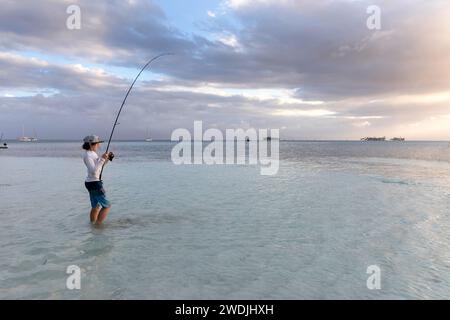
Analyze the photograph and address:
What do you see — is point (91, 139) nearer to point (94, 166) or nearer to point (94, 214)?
point (94, 166)

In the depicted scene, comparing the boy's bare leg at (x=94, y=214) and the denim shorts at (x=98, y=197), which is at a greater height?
the denim shorts at (x=98, y=197)

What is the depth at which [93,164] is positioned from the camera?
8812mm

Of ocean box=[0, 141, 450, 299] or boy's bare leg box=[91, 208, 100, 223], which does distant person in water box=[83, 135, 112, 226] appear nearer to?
boy's bare leg box=[91, 208, 100, 223]

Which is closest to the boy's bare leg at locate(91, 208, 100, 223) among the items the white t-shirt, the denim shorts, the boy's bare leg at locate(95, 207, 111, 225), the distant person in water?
the boy's bare leg at locate(95, 207, 111, 225)

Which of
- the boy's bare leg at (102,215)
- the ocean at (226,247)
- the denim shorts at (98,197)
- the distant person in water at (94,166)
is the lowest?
the ocean at (226,247)

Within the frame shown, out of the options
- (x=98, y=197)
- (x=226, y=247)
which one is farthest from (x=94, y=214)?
(x=226, y=247)

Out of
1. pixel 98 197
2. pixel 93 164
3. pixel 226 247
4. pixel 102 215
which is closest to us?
pixel 226 247

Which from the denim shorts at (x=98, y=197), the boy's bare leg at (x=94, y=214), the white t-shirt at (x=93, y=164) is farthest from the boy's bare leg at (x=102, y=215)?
the white t-shirt at (x=93, y=164)

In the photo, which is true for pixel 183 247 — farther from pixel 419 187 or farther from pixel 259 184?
pixel 419 187

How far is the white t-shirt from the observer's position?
8.78 m

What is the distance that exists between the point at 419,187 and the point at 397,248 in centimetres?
1253

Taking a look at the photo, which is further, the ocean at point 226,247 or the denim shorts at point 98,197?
the denim shorts at point 98,197

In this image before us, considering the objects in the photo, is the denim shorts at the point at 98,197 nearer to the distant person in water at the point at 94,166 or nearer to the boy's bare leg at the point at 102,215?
the distant person in water at the point at 94,166

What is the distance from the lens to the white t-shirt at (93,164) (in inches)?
346
